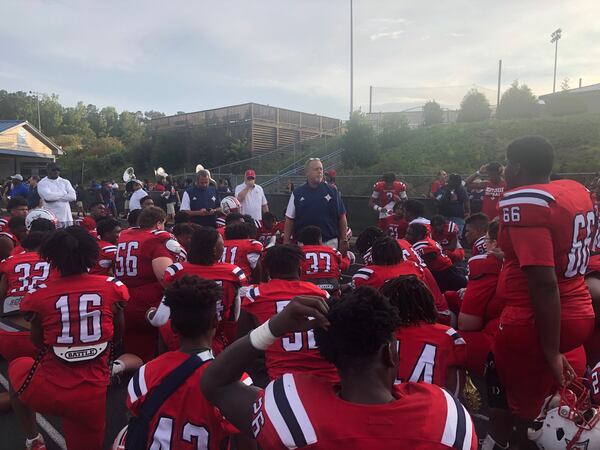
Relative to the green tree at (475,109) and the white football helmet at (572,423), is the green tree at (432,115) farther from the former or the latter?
the white football helmet at (572,423)

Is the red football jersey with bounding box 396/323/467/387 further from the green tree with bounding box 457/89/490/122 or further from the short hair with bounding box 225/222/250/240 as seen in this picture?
the green tree with bounding box 457/89/490/122

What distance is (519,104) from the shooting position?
30375mm

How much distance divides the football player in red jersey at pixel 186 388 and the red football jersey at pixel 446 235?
517cm

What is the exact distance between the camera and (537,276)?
2289 mm

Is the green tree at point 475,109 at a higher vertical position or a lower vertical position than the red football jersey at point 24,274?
higher

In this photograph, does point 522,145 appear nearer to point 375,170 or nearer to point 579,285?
point 579,285

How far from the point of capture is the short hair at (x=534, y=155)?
98.0 inches

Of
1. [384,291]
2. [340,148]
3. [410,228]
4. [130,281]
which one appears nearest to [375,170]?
[340,148]

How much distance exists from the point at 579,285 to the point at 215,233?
8.85ft

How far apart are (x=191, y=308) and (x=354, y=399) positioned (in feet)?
3.74

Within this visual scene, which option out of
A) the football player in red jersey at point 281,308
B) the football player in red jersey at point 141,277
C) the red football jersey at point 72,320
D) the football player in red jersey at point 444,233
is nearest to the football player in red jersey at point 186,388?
the football player in red jersey at point 281,308

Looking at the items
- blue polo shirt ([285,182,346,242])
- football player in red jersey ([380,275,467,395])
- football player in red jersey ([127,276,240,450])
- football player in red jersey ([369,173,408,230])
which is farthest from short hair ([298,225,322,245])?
football player in red jersey ([369,173,408,230])

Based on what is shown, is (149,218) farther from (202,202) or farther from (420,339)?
(202,202)

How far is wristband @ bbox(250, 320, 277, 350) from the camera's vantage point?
5.18 feet
